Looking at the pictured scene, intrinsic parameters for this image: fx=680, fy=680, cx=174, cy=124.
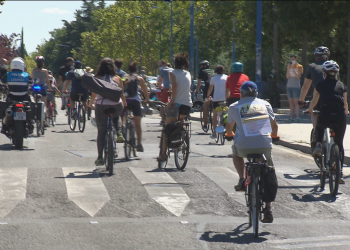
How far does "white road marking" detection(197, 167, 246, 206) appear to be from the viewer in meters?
8.64

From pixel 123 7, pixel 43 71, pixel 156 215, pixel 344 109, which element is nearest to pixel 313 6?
pixel 43 71

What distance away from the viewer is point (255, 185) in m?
6.59

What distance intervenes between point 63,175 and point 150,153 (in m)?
3.24

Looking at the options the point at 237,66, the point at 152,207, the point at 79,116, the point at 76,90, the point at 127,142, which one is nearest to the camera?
the point at 152,207

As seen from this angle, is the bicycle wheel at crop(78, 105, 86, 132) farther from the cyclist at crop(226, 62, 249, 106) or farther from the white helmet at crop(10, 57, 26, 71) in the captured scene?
the cyclist at crop(226, 62, 249, 106)

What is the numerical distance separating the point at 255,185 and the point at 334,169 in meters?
2.44

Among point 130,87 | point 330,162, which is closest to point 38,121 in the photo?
point 130,87

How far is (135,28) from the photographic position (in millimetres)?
78125

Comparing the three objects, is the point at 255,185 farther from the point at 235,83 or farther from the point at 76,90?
the point at 76,90

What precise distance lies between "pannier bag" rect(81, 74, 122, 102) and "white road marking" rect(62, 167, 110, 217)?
3.88ft

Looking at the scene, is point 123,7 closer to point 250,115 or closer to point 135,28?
point 135,28

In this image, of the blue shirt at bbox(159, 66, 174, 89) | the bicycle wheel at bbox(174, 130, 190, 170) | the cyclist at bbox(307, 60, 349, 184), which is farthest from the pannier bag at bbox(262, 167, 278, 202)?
the blue shirt at bbox(159, 66, 174, 89)

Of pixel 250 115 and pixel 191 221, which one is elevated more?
pixel 250 115

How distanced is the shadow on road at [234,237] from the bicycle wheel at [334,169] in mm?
2260
